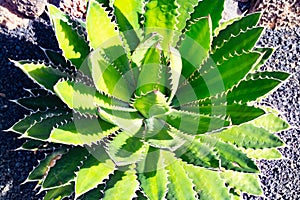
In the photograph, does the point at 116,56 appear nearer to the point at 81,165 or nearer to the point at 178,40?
the point at 178,40

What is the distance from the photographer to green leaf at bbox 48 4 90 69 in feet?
5.39

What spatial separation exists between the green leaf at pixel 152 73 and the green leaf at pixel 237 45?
24 centimetres

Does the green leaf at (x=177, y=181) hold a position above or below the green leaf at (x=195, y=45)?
below

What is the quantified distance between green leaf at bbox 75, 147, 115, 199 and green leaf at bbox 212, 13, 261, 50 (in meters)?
0.60

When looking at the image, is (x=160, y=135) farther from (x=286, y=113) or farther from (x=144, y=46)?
(x=286, y=113)

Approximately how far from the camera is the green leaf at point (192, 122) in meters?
1.48

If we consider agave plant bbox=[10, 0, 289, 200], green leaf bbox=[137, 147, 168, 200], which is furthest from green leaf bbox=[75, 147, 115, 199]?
green leaf bbox=[137, 147, 168, 200]

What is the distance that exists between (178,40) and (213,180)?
1.69 feet

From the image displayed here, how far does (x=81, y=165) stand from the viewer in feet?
5.36

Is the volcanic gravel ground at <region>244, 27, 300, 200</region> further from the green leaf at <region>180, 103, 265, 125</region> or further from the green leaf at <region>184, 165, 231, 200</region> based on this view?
the green leaf at <region>180, 103, 265, 125</region>

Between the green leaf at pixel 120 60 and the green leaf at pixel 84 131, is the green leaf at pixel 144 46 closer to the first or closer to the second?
the green leaf at pixel 120 60

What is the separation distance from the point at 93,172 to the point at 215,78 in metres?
0.53

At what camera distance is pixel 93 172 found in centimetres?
158

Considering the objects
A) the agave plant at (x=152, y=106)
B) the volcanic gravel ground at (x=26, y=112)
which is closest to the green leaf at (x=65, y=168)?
the agave plant at (x=152, y=106)
